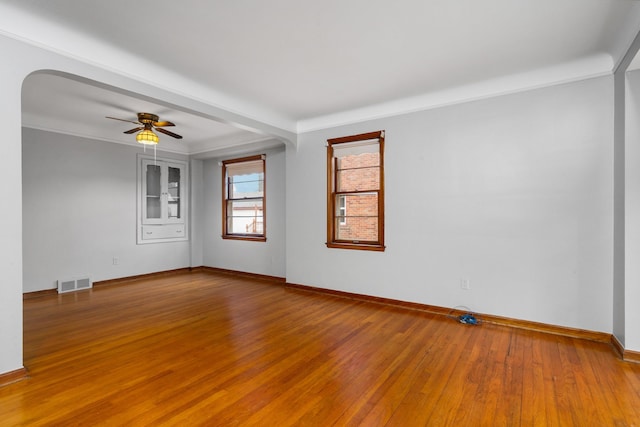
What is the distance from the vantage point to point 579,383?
230cm

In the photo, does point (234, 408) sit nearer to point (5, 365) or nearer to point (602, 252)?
point (5, 365)

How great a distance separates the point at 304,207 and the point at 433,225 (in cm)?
208

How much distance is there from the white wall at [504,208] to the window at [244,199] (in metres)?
2.19

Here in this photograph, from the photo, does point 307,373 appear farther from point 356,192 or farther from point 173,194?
point 173,194

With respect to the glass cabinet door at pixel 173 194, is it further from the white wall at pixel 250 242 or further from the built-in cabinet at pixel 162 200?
the white wall at pixel 250 242

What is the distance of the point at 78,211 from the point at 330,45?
505cm

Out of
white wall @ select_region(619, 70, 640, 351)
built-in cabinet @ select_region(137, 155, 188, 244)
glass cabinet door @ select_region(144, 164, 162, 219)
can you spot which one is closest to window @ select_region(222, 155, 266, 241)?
built-in cabinet @ select_region(137, 155, 188, 244)

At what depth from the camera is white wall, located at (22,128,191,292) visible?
4832mm

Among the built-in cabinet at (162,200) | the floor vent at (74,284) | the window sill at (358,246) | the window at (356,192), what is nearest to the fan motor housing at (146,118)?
the built-in cabinet at (162,200)

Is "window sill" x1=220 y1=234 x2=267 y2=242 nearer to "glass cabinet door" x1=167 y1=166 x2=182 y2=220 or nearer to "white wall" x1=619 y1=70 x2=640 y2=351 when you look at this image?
"glass cabinet door" x1=167 y1=166 x2=182 y2=220

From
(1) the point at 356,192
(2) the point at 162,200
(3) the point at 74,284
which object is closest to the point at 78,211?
(3) the point at 74,284

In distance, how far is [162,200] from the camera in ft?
21.4

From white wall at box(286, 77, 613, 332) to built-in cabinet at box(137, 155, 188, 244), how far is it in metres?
3.98

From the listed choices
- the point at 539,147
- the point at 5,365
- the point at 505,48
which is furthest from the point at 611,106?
the point at 5,365
